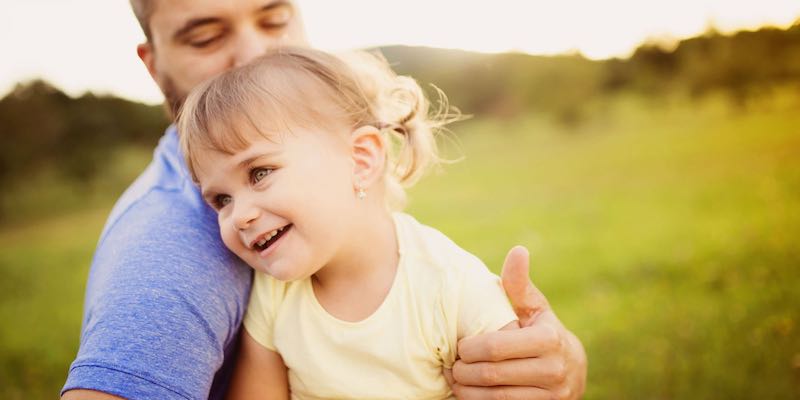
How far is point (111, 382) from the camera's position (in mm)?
1532

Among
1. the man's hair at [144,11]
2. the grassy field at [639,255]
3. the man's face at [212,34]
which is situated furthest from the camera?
the grassy field at [639,255]

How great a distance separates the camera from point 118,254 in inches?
73.0

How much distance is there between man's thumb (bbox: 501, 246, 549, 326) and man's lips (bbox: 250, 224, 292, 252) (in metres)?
0.76

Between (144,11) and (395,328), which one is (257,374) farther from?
(144,11)

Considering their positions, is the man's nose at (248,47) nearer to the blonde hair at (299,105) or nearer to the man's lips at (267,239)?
the blonde hair at (299,105)

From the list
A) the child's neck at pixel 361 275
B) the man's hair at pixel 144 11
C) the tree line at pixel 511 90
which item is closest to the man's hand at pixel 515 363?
the child's neck at pixel 361 275

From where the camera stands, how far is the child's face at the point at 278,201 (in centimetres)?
192

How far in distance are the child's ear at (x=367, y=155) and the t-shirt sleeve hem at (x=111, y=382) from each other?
0.96 metres

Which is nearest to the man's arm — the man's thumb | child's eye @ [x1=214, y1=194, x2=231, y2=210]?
child's eye @ [x1=214, y1=194, x2=231, y2=210]

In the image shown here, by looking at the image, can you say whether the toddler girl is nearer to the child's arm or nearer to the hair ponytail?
the child's arm

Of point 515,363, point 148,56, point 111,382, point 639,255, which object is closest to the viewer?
point 111,382

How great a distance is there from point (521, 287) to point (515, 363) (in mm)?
274

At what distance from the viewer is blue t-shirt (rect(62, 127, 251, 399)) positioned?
1.57m

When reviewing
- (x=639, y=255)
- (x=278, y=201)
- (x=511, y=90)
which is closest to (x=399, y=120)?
(x=278, y=201)
